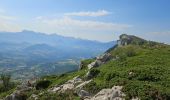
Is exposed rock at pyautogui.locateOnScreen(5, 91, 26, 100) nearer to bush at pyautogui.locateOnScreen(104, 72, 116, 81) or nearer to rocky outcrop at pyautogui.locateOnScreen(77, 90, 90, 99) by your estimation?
rocky outcrop at pyautogui.locateOnScreen(77, 90, 90, 99)

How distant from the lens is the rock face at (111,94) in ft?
126

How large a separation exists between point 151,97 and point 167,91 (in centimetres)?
239

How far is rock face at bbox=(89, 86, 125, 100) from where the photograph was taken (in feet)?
126

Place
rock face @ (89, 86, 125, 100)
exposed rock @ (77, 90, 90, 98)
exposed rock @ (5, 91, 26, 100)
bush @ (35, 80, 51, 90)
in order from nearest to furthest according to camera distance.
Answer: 1. rock face @ (89, 86, 125, 100)
2. exposed rock @ (77, 90, 90, 98)
3. exposed rock @ (5, 91, 26, 100)
4. bush @ (35, 80, 51, 90)

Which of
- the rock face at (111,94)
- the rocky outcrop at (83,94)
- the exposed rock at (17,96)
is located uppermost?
the rock face at (111,94)

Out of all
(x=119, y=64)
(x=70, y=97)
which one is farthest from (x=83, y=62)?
(x=70, y=97)

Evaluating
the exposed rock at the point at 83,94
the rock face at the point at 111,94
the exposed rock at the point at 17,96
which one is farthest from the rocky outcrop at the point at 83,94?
the exposed rock at the point at 17,96

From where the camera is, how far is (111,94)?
39.5 m

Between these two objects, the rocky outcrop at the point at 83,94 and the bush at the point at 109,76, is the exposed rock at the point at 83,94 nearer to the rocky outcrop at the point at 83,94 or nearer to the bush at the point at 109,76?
the rocky outcrop at the point at 83,94

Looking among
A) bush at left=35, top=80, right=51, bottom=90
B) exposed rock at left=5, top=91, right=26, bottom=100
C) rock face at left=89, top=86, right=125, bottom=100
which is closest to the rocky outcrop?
rock face at left=89, top=86, right=125, bottom=100

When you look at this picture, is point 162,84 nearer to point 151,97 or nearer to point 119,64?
point 151,97

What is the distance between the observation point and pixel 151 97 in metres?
36.1

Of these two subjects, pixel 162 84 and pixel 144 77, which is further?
pixel 144 77

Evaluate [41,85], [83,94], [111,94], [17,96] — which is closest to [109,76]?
[83,94]
